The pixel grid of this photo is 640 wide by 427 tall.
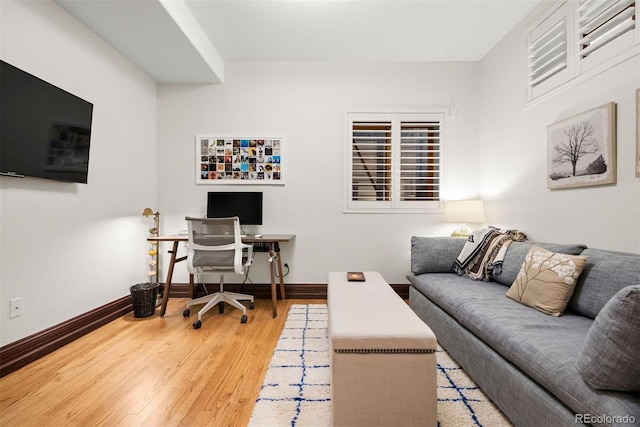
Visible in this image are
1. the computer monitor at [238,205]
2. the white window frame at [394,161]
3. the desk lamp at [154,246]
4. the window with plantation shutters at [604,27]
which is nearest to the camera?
the window with plantation shutters at [604,27]

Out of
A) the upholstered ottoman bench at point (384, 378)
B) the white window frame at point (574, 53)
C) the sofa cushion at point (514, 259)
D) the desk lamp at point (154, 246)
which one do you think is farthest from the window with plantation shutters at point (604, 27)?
the desk lamp at point (154, 246)

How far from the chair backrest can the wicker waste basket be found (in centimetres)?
54

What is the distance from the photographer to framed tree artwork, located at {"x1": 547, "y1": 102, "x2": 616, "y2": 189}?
189 cm

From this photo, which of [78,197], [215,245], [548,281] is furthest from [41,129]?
[548,281]

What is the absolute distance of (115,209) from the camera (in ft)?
9.59

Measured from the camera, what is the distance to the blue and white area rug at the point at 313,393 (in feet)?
4.62

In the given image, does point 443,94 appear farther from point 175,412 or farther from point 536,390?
point 175,412

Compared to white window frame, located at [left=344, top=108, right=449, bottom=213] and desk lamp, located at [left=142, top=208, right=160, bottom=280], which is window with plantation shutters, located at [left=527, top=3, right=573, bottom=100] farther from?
desk lamp, located at [left=142, top=208, right=160, bottom=280]

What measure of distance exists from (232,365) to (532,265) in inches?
79.0

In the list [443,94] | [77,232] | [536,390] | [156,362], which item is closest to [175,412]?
[156,362]

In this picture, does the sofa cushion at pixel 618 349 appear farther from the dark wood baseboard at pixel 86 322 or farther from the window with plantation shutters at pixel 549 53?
the window with plantation shutters at pixel 549 53

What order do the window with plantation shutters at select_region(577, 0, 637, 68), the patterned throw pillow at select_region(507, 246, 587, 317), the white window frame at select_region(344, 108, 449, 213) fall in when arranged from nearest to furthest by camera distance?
1. the patterned throw pillow at select_region(507, 246, 587, 317)
2. the window with plantation shutters at select_region(577, 0, 637, 68)
3. the white window frame at select_region(344, 108, 449, 213)

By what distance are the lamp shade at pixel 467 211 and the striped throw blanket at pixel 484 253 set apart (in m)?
0.53
